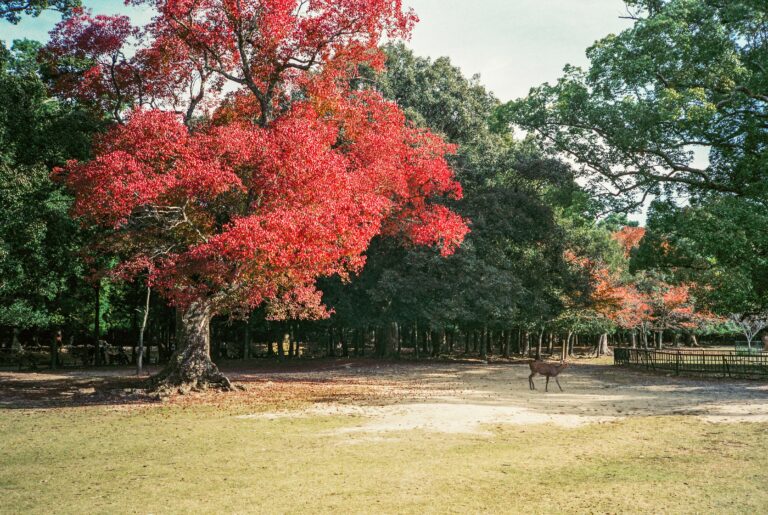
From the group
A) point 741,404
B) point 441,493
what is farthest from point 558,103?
point 441,493

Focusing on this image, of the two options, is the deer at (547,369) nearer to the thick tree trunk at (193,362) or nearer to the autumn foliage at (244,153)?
the autumn foliage at (244,153)

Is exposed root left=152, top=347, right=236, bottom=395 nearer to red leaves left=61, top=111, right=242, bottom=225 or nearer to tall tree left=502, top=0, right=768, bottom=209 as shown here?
red leaves left=61, top=111, right=242, bottom=225

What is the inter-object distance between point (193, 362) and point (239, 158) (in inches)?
259

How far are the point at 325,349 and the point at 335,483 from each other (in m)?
38.7

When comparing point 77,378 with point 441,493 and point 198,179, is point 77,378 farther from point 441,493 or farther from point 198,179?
point 441,493

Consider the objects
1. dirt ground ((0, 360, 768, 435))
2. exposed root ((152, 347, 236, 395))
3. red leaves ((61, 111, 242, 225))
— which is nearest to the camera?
dirt ground ((0, 360, 768, 435))

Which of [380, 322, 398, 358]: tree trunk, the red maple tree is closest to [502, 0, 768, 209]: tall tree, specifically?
the red maple tree

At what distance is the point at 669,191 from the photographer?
2261cm

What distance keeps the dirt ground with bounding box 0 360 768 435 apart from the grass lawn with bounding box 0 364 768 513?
97cm

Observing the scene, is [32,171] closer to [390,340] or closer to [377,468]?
[377,468]

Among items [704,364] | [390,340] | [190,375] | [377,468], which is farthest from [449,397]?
[390,340]

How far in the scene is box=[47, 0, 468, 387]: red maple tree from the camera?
14938 mm

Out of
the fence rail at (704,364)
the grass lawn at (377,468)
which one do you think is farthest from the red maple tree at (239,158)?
the fence rail at (704,364)

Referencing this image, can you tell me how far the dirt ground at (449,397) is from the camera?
12520 mm
